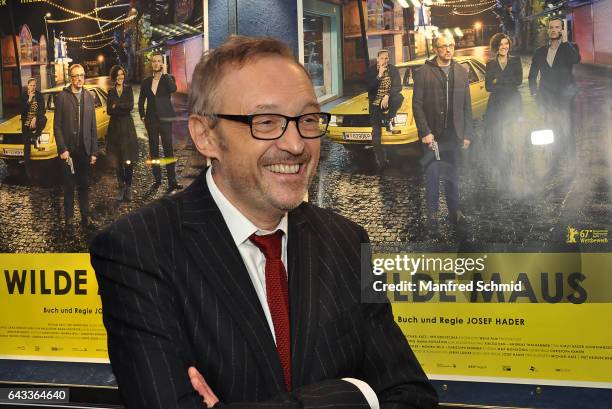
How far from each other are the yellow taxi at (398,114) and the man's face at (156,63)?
969mm

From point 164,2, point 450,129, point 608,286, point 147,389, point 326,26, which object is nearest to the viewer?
point 147,389

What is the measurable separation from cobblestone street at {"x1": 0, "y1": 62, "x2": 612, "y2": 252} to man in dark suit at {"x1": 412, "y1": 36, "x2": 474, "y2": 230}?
0.04 m

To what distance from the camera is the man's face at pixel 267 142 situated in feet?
5.36

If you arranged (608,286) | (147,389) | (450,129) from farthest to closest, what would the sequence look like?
1. (450,129)
2. (608,286)
3. (147,389)

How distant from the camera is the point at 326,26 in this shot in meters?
3.17

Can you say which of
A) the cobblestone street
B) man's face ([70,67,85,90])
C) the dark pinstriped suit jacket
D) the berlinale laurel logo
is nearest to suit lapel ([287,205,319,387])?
the dark pinstriped suit jacket

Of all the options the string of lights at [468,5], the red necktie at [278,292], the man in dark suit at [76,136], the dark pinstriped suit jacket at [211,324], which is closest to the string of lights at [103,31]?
the man in dark suit at [76,136]

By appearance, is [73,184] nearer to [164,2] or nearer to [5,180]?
[5,180]

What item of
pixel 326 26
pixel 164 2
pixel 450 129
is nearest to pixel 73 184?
pixel 164 2

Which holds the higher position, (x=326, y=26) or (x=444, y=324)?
(x=326, y=26)

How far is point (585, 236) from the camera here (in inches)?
108

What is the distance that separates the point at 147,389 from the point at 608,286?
1.96 m

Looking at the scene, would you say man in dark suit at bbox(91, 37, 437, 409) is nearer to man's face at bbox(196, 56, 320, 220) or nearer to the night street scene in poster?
man's face at bbox(196, 56, 320, 220)

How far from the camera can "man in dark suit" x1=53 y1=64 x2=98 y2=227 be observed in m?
3.62
